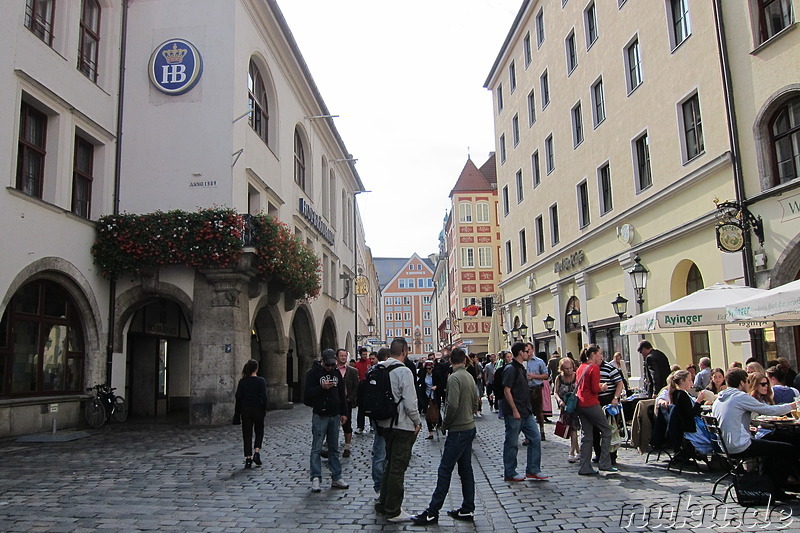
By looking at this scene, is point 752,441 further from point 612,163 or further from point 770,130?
point 612,163

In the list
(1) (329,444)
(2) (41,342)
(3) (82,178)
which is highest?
(3) (82,178)

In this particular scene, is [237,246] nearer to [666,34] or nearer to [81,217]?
[81,217]

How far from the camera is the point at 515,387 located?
918 centimetres

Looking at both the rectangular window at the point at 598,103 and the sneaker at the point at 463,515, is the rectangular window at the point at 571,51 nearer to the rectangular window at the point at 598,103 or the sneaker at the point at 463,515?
the rectangular window at the point at 598,103

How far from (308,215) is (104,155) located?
11103 millimetres

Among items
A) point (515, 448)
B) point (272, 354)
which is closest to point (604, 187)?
point (272, 354)

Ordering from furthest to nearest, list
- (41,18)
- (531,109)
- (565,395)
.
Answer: (531,109), (41,18), (565,395)

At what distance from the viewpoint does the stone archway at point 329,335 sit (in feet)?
110

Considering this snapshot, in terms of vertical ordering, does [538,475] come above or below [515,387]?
below

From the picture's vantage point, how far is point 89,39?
18.1 m

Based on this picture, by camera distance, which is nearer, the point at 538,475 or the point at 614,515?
the point at 614,515

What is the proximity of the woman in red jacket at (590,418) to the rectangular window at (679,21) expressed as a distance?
1195cm

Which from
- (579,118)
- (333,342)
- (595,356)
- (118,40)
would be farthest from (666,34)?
(333,342)

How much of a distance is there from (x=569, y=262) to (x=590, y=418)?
1789cm
